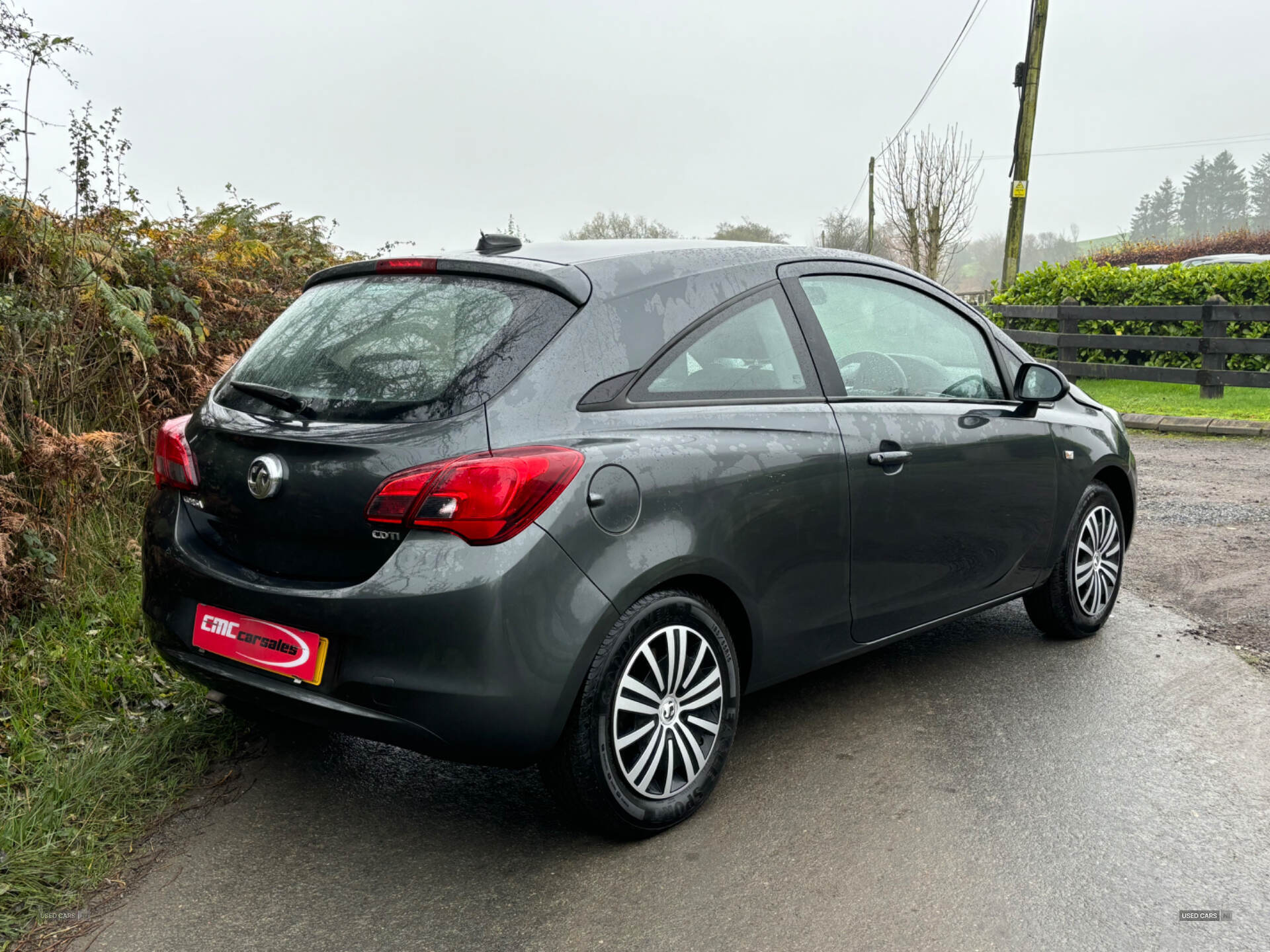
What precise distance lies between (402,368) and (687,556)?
96cm

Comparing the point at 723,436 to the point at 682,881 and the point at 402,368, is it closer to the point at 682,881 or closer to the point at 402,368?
the point at 402,368

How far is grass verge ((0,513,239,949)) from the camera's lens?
3.06 meters

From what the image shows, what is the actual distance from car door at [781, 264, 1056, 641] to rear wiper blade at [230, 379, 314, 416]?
5.43 feet

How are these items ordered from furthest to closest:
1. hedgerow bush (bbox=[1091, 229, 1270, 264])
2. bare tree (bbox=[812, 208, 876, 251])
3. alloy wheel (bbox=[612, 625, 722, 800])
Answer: bare tree (bbox=[812, 208, 876, 251]) → hedgerow bush (bbox=[1091, 229, 1270, 264]) → alloy wheel (bbox=[612, 625, 722, 800])

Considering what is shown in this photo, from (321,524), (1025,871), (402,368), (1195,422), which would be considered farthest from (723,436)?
(1195,422)

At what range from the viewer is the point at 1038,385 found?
4.61 metres

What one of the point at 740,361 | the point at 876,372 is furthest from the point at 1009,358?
the point at 740,361

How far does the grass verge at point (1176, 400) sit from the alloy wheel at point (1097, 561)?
718 centimetres

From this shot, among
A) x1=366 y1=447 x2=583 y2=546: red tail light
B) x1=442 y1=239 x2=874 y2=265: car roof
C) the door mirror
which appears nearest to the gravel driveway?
the door mirror

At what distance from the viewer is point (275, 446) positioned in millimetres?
3123

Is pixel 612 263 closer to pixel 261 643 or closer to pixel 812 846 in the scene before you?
pixel 261 643

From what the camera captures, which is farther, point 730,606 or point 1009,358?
point 1009,358

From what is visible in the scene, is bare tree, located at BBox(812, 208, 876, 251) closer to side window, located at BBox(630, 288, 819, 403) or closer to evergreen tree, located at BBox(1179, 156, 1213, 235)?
side window, located at BBox(630, 288, 819, 403)

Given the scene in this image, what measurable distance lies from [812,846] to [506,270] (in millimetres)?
1894
